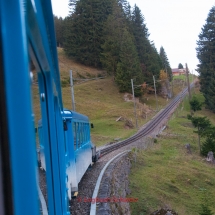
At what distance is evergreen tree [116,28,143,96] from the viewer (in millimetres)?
56031

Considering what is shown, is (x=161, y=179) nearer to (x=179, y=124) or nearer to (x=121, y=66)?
(x=179, y=124)

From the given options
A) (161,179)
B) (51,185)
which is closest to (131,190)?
(161,179)

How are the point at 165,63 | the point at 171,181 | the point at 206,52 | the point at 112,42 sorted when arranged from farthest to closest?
the point at 165,63 < the point at 112,42 < the point at 206,52 < the point at 171,181

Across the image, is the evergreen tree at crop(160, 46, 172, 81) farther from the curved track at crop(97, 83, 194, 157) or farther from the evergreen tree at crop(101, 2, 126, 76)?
the curved track at crop(97, 83, 194, 157)

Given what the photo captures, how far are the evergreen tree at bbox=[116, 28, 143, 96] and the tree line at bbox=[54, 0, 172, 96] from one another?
163mm

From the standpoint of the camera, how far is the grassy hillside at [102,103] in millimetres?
37263

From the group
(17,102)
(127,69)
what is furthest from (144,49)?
(17,102)

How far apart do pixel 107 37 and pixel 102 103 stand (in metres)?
17.7

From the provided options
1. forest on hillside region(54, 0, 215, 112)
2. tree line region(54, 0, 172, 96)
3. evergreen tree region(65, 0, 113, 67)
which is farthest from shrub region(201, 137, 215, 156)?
evergreen tree region(65, 0, 113, 67)

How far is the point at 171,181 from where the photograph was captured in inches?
653

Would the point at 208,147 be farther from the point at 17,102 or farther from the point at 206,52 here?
the point at 206,52

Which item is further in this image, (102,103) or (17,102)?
(102,103)

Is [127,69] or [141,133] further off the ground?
[127,69]

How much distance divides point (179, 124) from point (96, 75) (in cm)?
2551
